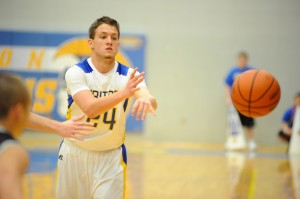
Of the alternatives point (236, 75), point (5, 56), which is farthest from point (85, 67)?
point (5, 56)

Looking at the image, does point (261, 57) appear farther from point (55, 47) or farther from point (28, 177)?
point (28, 177)

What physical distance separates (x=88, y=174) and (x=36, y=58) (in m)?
9.64

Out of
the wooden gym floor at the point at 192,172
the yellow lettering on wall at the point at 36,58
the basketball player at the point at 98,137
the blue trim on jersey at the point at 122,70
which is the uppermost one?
the yellow lettering on wall at the point at 36,58

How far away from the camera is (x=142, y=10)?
43.8 ft

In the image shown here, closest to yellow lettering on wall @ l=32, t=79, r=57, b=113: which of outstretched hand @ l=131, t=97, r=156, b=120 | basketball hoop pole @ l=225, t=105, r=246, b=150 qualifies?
basketball hoop pole @ l=225, t=105, r=246, b=150

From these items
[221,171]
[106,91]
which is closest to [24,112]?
[106,91]

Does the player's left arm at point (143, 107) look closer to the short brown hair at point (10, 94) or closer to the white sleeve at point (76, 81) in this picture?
the white sleeve at point (76, 81)

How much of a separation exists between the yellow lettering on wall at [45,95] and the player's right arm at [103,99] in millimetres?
9450

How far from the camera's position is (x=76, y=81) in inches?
157

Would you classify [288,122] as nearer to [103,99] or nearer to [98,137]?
[98,137]

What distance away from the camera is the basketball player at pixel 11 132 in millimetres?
2125

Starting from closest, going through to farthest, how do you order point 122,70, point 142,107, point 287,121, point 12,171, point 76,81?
point 12,171, point 142,107, point 76,81, point 122,70, point 287,121

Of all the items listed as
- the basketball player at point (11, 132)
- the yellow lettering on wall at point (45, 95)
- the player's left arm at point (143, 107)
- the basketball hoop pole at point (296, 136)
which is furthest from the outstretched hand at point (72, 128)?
the yellow lettering on wall at point (45, 95)

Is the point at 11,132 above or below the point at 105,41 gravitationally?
below
